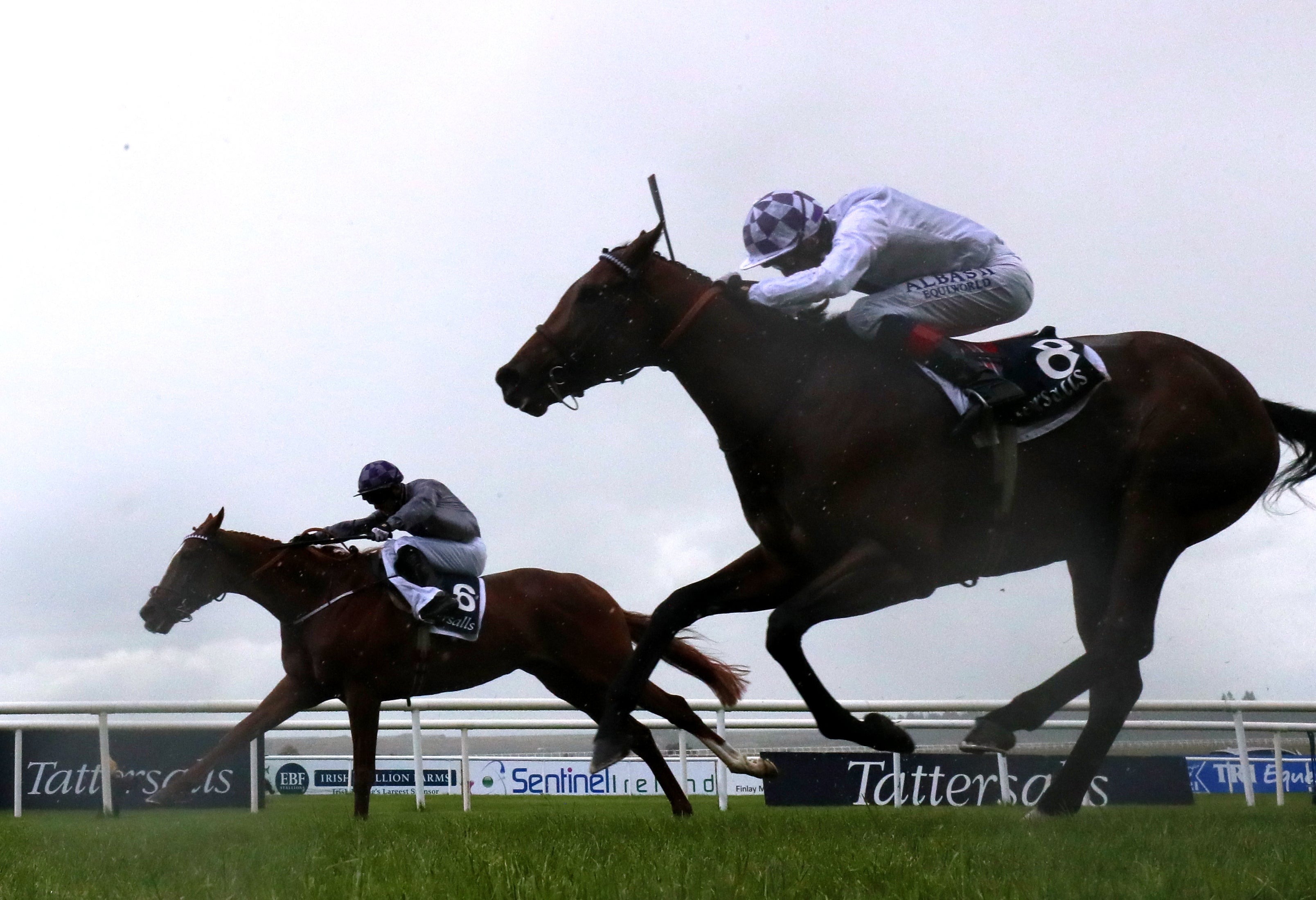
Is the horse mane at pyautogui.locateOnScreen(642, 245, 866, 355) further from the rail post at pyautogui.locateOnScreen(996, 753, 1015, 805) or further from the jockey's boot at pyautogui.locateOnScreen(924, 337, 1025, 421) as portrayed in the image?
the rail post at pyautogui.locateOnScreen(996, 753, 1015, 805)

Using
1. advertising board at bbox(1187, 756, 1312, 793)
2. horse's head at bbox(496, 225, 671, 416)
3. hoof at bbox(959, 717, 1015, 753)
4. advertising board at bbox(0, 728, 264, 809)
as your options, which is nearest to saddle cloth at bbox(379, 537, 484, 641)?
horse's head at bbox(496, 225, 671, 416)

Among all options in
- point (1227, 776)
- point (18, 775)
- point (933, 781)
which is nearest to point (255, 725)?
point (18, 775)

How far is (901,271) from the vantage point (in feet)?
14.8

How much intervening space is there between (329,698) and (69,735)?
4.17 m

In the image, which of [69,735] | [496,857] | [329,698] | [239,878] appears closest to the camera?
[239,878]

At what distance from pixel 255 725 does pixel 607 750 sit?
11.4 ft

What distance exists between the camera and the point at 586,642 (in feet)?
24.1

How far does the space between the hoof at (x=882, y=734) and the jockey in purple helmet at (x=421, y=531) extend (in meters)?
3.56

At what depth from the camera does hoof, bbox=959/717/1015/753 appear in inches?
173

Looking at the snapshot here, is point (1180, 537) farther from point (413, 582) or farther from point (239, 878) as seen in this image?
point (413, 582)

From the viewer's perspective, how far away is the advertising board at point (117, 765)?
969 centimetres

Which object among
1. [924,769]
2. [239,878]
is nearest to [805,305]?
[239,878]

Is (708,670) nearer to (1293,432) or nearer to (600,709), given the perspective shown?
(600,709)

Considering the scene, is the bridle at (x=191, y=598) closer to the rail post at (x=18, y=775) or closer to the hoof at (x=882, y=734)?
the rail post at (x=18, y=775)
